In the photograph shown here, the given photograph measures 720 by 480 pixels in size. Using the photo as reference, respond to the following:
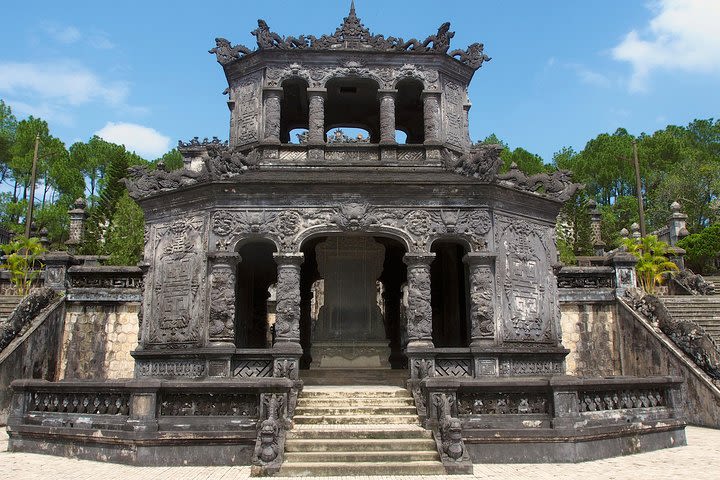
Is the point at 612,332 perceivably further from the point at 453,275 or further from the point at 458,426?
the point at 458,426

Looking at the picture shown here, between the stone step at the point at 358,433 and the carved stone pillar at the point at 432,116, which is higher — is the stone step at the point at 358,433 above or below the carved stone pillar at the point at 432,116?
below

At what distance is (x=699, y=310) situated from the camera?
18719 mm

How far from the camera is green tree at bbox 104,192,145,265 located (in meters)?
27.8

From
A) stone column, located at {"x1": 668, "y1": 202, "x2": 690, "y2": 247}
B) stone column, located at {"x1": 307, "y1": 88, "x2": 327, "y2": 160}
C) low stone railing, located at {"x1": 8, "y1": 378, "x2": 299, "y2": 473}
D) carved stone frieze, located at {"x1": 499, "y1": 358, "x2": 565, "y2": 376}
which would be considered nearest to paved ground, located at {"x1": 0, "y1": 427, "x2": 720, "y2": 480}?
low stone railing, located at {"x1": 8, "y1": 378, "x2": 299, "y2": 473}

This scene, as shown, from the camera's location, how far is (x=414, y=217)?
13.5 metres

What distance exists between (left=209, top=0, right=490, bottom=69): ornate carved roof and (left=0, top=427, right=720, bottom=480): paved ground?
1154 cm

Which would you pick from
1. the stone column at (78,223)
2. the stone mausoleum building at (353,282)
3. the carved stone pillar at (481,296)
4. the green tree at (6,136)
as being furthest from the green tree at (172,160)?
the carved stone pillar at (481,296)

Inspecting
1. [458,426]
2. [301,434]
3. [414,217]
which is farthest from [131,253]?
[458,426]

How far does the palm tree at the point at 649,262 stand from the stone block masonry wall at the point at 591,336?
5398 millimetres

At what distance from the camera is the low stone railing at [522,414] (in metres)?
9.48

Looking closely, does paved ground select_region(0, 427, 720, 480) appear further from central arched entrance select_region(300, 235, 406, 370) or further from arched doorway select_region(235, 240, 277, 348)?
arched doorway select_region(235, 240, 277, 348)

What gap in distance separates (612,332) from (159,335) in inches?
498

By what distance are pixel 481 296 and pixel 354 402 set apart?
3.79 meters

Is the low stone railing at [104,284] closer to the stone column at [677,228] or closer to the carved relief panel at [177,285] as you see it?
the carved relief panel at [177,285]
